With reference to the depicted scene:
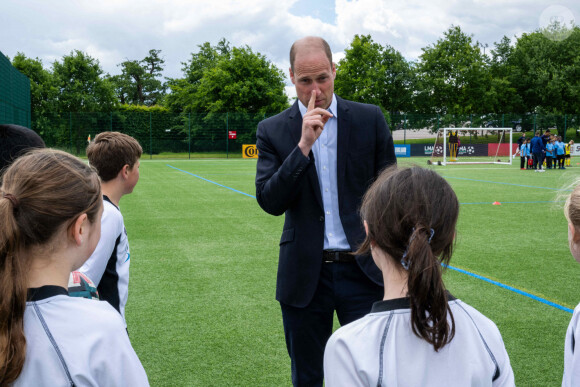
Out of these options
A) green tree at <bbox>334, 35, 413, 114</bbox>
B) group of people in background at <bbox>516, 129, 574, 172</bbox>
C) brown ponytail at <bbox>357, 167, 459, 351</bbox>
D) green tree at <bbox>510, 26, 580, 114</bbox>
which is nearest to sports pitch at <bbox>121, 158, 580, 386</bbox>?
brown ponytail at <bbox>357, 167, 459, 351</bbox>

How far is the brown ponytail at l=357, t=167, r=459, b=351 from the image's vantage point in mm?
1388

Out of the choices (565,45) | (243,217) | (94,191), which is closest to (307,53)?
(94,191)

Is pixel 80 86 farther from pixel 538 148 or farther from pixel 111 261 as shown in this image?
pixel 111 261

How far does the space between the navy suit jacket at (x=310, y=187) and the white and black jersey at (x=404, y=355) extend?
1.01m

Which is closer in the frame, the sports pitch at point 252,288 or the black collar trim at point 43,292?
the black collar trim at point 43,292

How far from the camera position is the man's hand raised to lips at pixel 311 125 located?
2.21 metres

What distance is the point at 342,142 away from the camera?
256cm

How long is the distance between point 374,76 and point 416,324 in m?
56.3

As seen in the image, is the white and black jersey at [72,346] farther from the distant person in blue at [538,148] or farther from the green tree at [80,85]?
the green tree at [80,85]

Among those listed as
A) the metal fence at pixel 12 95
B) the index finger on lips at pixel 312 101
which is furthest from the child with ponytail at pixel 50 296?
the metal fence at pixel 12 95

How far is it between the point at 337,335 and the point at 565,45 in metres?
68.5

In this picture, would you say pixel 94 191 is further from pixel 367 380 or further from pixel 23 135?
pixel 23 135

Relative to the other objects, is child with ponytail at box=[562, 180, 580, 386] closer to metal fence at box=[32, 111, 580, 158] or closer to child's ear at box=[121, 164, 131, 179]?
child's ear at box=[121, 164, 131, 179]

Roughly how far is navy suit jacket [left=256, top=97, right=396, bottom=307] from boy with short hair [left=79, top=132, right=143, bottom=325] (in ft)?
2.36
